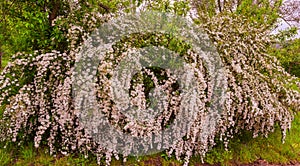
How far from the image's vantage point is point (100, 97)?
312cm

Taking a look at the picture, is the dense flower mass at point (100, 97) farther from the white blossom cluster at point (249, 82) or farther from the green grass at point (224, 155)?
the green grass at point (224, 155)

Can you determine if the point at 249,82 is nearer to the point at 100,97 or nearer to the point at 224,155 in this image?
the point at 224,155

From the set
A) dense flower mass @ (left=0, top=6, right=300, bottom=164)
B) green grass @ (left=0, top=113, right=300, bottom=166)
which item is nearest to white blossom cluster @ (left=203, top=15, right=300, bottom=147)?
dense flower mass @ (left=0, top=6, right=300, bottom=164)

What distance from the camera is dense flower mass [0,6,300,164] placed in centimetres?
329

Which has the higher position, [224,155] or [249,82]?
[249,82]

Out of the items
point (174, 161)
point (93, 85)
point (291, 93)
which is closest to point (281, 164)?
point (291, 93)

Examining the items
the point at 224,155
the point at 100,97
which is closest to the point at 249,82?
the point at 224,155

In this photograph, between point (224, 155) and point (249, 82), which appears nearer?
point (249, 82)

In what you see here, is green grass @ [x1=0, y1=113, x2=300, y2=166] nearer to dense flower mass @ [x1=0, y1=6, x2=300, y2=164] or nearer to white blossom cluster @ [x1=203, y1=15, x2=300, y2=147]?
dense flower mass @ [x1=0, y1=6, x2=300, y2=164]

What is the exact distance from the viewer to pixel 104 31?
12.2ft

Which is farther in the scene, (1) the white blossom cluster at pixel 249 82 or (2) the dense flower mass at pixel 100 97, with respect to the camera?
(1) the white blossom cluster at pixel 249 82

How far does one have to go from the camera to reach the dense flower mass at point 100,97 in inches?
130

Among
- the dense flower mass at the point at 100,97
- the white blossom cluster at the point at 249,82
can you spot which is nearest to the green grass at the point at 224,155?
the dense flower mass at the point at 100,97

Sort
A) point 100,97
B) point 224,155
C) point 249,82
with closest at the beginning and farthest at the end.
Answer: point 100,97, point 249,82, point 224,155
